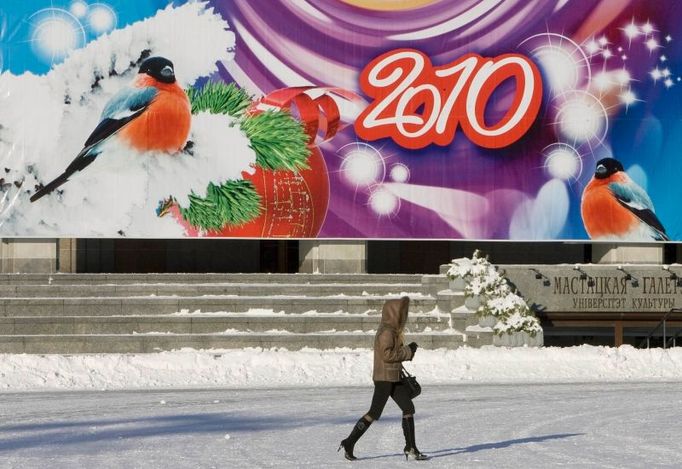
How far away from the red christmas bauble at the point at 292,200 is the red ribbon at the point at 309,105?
419mm

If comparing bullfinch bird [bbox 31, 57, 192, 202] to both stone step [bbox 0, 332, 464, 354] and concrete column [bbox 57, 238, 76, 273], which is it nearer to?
concrete column [bbox 57, 238, 76, 273]

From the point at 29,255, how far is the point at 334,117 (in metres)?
7.28

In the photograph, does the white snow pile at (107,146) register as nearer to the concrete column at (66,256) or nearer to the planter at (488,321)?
the concrete column at (66,256)

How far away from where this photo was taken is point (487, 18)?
3303cm

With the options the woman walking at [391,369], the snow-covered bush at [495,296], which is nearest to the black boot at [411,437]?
the woman walking at [391,369]

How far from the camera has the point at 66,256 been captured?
112ft

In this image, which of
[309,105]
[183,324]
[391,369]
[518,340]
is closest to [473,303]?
[518,340]

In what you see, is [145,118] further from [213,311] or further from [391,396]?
[391,396]

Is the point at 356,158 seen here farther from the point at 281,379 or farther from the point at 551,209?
the point at 281,379

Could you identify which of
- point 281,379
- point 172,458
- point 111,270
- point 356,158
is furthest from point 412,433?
point 111,270

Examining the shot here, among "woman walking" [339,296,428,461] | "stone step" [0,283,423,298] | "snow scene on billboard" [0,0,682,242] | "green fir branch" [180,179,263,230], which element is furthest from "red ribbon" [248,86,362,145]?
"woman walking" [339,296,428,461]

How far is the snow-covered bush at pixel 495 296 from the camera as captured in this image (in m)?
27.3

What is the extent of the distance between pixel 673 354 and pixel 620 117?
851cm

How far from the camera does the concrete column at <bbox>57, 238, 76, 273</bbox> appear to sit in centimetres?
3388
